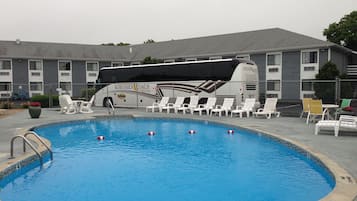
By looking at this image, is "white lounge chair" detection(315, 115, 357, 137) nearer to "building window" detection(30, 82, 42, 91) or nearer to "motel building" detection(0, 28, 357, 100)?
"motel building" detection(0, 28, 357, 100)

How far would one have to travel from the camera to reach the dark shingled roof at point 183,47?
2736cm

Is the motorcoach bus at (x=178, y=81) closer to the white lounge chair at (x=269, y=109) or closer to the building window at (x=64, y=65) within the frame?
the white lounge chair at (x=269, y=109)

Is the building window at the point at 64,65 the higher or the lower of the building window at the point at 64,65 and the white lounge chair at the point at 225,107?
the higher

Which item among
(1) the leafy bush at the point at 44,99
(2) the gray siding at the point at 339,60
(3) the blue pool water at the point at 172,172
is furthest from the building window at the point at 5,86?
(2) the gray siding at the point at 339,60

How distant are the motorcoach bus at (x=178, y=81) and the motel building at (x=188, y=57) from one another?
2.36 meters

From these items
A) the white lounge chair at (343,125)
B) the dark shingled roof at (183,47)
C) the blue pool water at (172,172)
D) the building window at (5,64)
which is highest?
the dark shingled roof at (183,47)

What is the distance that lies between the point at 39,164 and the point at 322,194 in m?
6.04

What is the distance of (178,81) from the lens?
795 inches

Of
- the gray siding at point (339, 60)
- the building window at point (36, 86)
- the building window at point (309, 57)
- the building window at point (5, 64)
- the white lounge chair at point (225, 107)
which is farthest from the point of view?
the building window at point (36, 86)

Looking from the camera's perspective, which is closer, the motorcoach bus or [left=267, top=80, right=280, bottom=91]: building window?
the motorcoach bus

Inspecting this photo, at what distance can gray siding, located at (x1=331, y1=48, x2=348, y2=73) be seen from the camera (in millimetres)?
25947

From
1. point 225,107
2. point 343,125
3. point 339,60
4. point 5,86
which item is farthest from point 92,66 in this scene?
point 343,125

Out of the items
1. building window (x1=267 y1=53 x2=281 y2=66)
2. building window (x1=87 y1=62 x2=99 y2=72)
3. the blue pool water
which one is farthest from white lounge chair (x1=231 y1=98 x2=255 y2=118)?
building window (x1=87 y1=62 x2=99 y2=72)

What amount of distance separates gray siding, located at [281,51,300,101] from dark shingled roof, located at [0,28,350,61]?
3.23 feet
